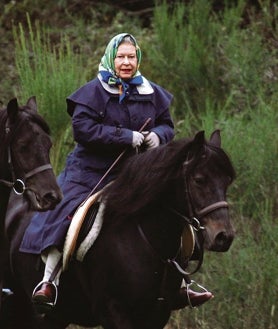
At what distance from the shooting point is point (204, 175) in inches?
233

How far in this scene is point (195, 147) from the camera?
600 centimetres

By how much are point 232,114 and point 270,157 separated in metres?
1.45

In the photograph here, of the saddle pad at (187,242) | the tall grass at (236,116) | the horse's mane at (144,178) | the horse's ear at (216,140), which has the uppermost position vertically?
the horse's ear at (216,140)

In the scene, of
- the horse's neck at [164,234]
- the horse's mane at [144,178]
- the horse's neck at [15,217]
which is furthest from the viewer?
the horse's neck at [15,217]

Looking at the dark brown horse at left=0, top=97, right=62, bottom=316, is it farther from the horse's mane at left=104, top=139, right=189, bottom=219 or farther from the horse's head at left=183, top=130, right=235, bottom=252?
the horse's head at left=183, top=130, right=235, bottom=252

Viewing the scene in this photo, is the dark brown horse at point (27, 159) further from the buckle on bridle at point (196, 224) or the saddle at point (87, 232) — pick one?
the buckle on bridle at point (196, 224)

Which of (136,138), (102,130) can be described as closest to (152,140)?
(136,138)

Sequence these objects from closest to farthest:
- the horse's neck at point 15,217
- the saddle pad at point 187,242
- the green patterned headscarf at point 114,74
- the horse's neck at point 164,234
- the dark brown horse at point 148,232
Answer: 1. the dark brown horse at point 148,232
2. the horse's neck at point 164,234
3. the saddle pad at point 187,242
4. the green patterned headscarf at point 114,74
5. the horse's neck at point 15,217

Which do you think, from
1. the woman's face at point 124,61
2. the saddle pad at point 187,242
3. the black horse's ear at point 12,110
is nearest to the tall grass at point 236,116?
the saddle pad at point 187,242

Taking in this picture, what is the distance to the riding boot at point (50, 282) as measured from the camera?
6.51 metres

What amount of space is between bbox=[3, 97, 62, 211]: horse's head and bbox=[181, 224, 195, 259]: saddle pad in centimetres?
85

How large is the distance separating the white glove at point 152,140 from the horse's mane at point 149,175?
0.27 meters

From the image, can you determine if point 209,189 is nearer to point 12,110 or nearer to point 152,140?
Result: point 152,140

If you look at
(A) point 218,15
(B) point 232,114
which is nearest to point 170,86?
(B) point 232,114
